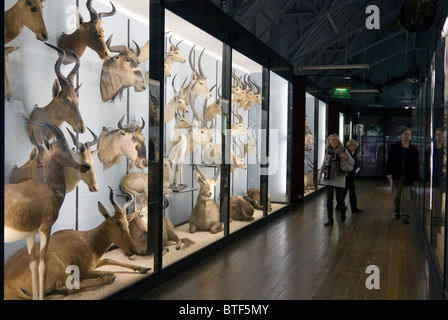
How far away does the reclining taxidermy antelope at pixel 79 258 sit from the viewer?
9.43ft

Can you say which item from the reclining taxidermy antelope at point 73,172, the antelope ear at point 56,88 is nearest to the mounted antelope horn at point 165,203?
the reclining taxidermy antelope at point 73,172

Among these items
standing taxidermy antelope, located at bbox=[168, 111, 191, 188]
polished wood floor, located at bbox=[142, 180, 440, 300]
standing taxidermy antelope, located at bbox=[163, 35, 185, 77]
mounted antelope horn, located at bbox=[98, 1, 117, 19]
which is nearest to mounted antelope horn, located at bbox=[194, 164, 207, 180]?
standing taxidermy antelope, located at bbox=[168, 111, 191, 188]

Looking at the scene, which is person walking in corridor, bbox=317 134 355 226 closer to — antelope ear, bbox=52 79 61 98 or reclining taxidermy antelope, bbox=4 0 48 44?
antelope ear, bbox=52 79 61 98

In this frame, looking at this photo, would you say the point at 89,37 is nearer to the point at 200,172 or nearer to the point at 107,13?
the point at 107,13

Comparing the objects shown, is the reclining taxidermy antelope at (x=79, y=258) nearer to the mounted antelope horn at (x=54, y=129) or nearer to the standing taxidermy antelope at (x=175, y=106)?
the mounted antelope horn at (x=54, y=129)

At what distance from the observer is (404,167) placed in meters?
7.91

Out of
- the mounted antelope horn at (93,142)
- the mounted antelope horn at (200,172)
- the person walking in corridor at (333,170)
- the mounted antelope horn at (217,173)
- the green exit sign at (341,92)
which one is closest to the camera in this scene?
the mounted antelope horn at (93,142)

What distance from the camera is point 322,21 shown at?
10.5 m

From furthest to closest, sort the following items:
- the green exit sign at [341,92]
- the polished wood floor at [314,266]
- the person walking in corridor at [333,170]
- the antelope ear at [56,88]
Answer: the green exit sign at [341,92] < the person walking in corridor at [333,170] < the polished wood floor at [314,266] < the antelope ear at [56,88]

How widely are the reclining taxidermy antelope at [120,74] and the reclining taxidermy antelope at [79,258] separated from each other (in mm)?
885

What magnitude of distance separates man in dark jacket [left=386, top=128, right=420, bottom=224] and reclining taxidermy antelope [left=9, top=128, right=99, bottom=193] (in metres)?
5.92

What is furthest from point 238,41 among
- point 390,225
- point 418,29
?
point 390,225

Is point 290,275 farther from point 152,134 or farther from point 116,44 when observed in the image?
point 116,44

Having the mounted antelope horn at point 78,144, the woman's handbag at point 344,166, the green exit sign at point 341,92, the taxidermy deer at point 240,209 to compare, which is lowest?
the taxidermy deer at point 240,209
